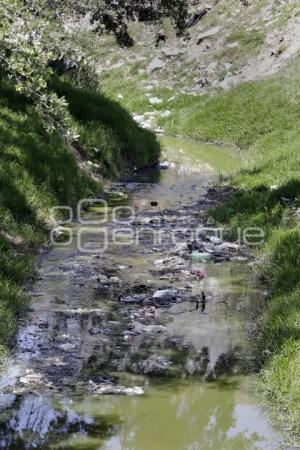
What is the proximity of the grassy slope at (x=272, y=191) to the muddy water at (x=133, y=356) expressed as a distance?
364mm

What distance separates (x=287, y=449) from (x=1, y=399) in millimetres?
2951

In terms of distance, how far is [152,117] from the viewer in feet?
143

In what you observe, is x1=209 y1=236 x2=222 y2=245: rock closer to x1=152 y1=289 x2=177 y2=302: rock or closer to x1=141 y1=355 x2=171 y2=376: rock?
x1=152 y1=289 x2=177 y2=302: rock

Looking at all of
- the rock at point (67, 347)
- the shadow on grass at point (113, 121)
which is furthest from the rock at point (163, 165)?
the rock at point (67, 347)

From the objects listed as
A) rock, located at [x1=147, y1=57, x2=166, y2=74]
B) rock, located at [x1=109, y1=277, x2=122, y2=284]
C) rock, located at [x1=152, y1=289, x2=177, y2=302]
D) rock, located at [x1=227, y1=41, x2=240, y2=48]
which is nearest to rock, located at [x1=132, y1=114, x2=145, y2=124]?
rock, located at [x1=147, y1=57, x2=166, y2=74]

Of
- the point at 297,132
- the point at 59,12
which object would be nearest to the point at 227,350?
the point at 59,12

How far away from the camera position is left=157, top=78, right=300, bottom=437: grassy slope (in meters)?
7.03

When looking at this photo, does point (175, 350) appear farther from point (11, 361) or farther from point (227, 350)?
point (11, 361)

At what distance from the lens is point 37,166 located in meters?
15.3

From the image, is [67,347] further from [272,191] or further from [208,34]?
[208,34]

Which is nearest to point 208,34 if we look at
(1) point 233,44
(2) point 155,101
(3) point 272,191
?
(1) point 233,44

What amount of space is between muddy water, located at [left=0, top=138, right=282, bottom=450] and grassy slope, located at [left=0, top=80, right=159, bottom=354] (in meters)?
0.42

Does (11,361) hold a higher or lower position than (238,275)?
lower

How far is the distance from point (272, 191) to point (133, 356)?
9.37m
